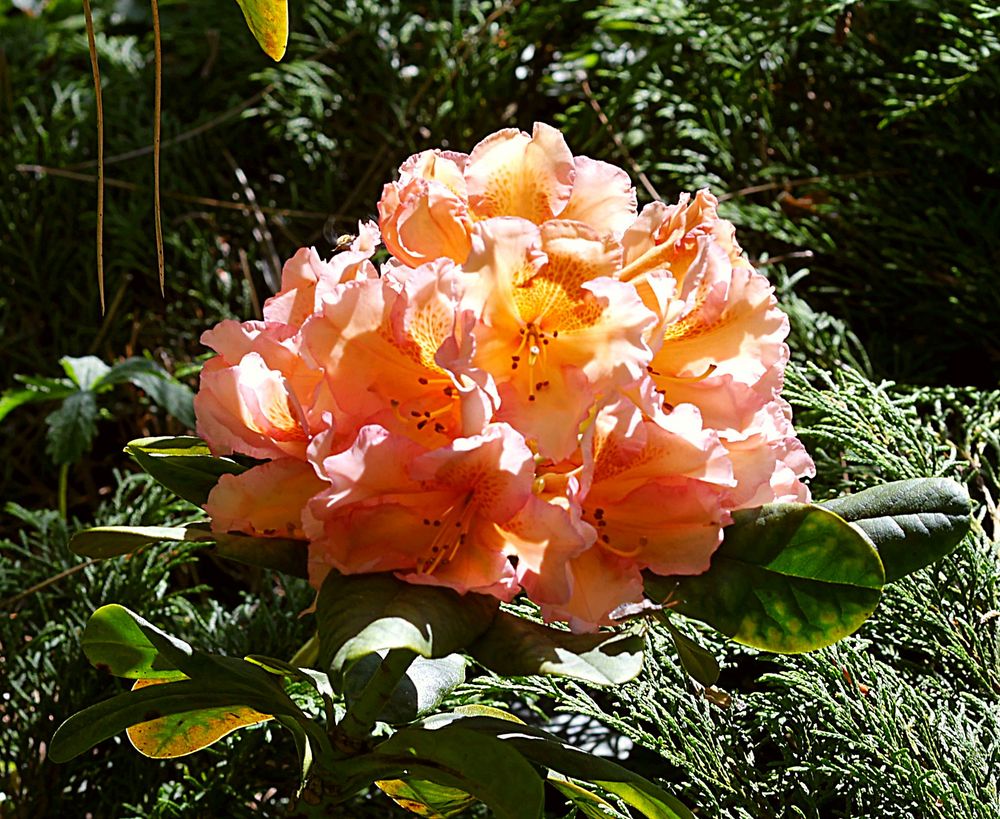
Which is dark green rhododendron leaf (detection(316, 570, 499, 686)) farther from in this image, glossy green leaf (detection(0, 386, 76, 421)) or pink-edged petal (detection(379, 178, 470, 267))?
glossy green leaf (detection(0, 386, 76, 421))

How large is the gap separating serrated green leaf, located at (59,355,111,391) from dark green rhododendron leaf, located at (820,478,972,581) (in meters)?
0.84

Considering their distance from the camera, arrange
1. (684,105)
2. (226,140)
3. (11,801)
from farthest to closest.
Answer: (226,140), (684,105), (11,801)

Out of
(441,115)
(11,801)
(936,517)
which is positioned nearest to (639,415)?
(936,517)

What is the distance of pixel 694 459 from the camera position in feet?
1.45

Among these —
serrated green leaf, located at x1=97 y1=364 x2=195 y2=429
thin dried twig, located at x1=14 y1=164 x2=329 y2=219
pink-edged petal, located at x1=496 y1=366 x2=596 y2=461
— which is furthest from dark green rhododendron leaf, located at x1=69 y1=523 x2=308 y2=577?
thin dried twig, located at x1=14 y1=164 x2=329 y2=219

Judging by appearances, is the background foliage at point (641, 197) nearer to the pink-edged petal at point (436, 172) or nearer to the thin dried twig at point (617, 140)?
the thin dried twig at point (617, 140)

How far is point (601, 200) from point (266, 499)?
8.1 inches

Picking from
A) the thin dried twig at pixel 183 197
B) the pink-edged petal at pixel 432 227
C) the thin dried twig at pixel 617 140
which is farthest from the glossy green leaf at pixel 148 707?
the thin dried twig at pixel 183 197

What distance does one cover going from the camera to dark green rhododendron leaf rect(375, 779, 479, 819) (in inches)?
23.5

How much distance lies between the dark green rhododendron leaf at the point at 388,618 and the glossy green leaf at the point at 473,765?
0.18ft

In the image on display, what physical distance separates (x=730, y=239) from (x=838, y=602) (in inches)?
6.8

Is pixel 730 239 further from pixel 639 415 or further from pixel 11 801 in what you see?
pixel 11 801

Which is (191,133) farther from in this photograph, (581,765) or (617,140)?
(581,765)

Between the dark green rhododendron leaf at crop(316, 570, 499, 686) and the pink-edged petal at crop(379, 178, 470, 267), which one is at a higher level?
the pink-edged petal at crop(379, 178, 470, 267)
